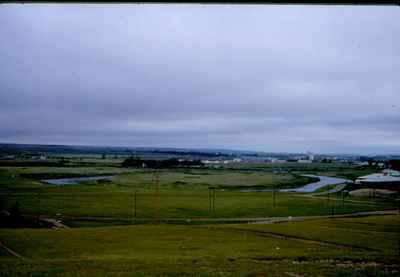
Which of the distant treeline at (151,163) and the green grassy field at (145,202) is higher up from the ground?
the distant treeline at (151,163)

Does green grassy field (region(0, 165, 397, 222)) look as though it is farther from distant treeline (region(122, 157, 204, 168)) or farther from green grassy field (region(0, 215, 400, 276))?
distant treeline (region(122, 157, 204, 168))

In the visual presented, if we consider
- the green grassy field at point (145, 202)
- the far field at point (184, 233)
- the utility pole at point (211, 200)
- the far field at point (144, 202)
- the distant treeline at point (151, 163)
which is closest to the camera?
the far field at point (184, 233)

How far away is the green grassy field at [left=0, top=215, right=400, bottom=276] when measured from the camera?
9.59 meters

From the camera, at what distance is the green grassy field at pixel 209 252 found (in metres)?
9.59

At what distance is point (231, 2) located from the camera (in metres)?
4.70

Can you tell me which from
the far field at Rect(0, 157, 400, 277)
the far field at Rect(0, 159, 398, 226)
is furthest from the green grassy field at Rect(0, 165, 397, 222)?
the far field at Rect(0, 157, 400, 277)

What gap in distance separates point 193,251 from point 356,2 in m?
13.2

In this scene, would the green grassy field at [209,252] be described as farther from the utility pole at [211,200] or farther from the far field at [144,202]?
the utility pole at [211,200]

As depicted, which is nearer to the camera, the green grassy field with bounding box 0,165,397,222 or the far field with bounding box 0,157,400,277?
the far field with bounding box 0,157,400,277

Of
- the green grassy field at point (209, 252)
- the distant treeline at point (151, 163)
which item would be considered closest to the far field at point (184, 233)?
the green grassy field at point (209, 252)

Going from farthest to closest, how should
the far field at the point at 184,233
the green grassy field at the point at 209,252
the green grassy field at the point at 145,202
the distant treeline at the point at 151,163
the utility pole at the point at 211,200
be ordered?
the distant treeline at the point at 151,163, the utility pole at the point at 211,200, the green grassy field at the point at 145,202, the far field at the point at 184,233, the green grassy field at the point at 209,252

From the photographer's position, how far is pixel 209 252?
15.9 metres

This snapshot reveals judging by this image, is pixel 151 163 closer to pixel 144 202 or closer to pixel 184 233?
pixel 144 202

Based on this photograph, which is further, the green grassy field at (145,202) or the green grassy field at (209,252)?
the green grassy field at (145,202)
